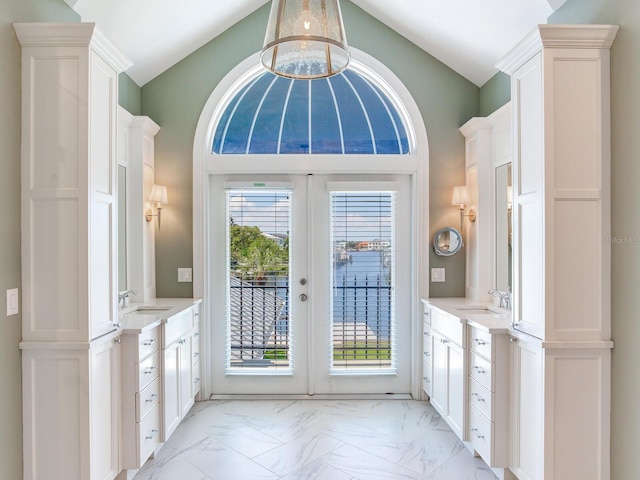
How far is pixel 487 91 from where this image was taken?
3.68 m

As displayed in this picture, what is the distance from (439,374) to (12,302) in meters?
2.79

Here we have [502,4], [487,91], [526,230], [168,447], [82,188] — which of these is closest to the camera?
[82,188]

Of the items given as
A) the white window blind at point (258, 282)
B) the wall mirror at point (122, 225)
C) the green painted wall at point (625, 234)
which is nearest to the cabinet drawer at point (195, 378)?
the white window blind at point (258, 282)

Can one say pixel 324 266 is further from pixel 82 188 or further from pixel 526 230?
pixel 82 188

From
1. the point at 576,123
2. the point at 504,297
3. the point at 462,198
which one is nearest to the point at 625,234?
the point at 576,123

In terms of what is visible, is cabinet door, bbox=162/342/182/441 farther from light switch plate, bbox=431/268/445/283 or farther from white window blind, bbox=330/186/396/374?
light switch plate, bbox=431/268/445/283

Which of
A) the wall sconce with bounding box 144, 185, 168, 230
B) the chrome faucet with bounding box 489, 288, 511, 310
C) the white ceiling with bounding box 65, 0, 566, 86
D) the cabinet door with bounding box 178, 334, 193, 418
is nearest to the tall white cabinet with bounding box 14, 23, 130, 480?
the white ceiling with bounding box 65, 0, 566, 86

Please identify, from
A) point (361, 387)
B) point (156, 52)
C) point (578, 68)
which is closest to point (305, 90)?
point (156, 52)

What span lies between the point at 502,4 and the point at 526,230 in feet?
5.00

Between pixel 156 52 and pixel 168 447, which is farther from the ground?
pixel 156 52

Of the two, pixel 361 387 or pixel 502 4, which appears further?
pixel 361 387

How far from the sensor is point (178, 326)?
3.12 metres

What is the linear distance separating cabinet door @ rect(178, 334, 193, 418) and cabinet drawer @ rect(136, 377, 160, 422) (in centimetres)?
39

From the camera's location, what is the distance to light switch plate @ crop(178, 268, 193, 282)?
3.73m
